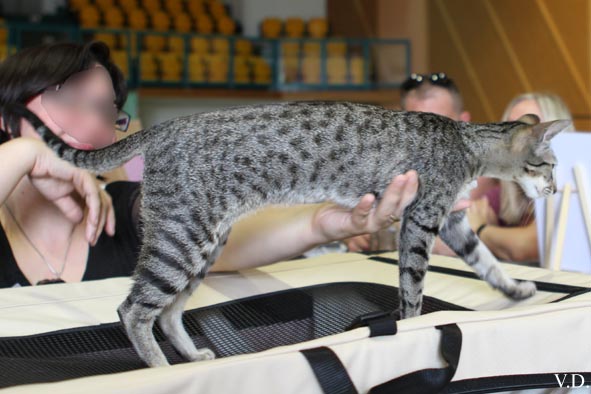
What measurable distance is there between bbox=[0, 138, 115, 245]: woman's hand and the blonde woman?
120 centimetres

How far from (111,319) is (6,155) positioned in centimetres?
40

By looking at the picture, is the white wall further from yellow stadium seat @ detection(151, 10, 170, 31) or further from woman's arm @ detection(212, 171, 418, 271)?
woman's arm @ detection(212, 171, 418, 271)

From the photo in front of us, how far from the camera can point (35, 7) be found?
33.1 feet

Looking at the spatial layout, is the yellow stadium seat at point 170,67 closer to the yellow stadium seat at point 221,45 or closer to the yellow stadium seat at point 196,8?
the yellow stadium seat at point 221,45

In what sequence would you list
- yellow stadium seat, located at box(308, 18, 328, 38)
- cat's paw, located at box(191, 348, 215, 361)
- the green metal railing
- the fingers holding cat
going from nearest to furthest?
cat's paw, located at box(191, 348, 215, 361)
the fingers holding cat
the green metal railing
yellow stadium seat, located at box(308, 18, 328, 38)

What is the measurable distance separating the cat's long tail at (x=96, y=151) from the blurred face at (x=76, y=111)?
0.17 meters

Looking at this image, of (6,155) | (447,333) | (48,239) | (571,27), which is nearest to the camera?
(447,333)

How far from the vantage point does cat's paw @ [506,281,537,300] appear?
3.82 feet

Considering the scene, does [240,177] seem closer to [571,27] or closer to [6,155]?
[6,155]

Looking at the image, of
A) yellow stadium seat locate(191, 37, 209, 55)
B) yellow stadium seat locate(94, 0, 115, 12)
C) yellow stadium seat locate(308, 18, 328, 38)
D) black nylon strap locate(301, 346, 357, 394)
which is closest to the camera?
black nylon strap locate(301, 346, 357, 394)

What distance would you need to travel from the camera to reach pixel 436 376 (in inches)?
30.1

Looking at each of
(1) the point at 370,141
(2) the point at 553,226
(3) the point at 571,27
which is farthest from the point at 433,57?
(1) the point at 370,141

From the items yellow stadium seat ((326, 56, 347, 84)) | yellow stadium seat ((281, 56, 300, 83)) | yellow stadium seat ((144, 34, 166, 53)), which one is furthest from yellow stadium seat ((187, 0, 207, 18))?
yellow stadium seat ((326, 56, 347, 84))

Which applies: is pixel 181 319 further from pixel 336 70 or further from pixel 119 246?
pixel 336 70
